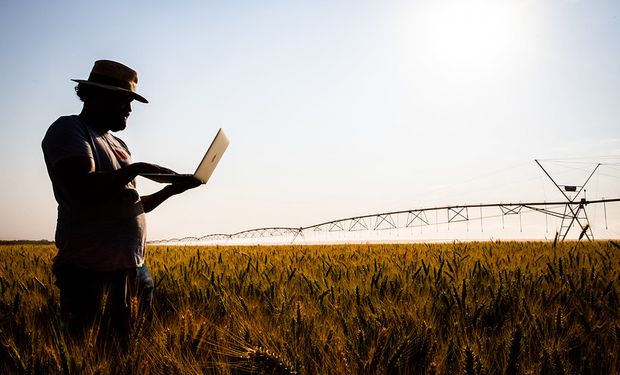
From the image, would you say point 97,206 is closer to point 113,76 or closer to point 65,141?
point 65,141

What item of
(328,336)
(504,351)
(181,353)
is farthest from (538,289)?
(181,353)

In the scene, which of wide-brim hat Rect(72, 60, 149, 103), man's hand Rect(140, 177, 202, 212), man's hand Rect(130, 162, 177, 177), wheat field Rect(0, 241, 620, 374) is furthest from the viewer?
man's hand Rect(140, 177, 202, 212)

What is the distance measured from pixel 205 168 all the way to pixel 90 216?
77 cm

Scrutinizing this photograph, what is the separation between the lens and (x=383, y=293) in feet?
9.43

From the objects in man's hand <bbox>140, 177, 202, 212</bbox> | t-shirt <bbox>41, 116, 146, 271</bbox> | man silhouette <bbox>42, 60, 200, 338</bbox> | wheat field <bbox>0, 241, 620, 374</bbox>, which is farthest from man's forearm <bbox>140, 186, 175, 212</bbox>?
wheat field <bbox>0, 241, 620, 374</bbox>

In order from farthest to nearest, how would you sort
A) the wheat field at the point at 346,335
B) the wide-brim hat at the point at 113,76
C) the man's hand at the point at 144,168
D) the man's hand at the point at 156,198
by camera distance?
1. the man's hand at the point at 156,198
2. the wide-brim hat at the point at 113,76
3. the man's hand at the point at 144,168
4. the wheat field at the point at 346,335

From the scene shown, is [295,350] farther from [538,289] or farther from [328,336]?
[538,289]

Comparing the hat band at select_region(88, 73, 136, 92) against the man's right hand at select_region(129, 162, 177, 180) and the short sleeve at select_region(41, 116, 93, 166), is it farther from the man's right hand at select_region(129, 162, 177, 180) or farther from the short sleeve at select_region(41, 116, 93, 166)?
the man's right hand at select_region(129, 162, 177, 180)

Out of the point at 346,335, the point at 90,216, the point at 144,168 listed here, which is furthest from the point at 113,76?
the point at 346,335

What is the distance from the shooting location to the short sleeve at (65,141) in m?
2.17

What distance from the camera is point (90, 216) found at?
7.73ft

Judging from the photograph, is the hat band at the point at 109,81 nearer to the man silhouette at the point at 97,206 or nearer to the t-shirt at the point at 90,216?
the man silhouette at the point at 97,206

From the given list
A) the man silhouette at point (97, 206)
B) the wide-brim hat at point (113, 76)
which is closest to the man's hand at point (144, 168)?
the man silhouette at point (97, 206)

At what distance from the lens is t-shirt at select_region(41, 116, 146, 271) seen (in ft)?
7.29
